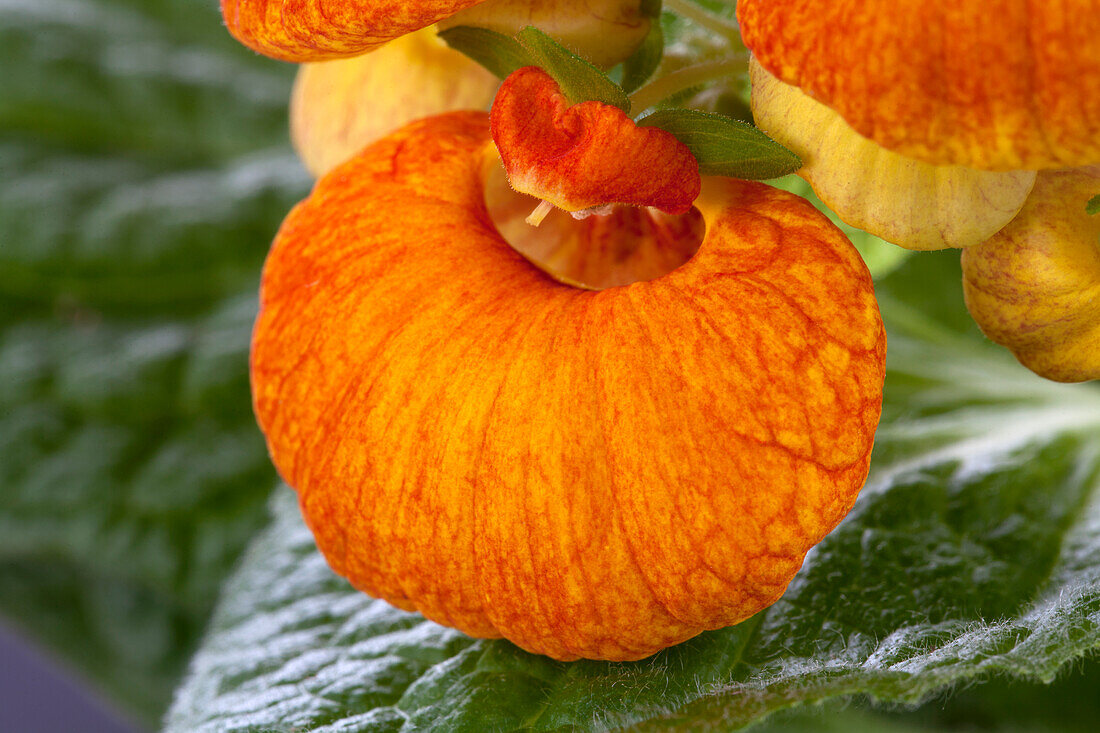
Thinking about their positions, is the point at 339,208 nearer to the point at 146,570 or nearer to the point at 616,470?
the point at 616,470

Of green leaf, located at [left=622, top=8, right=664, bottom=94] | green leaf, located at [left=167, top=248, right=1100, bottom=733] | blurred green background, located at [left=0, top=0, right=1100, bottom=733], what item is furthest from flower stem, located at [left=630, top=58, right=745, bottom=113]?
blurred green background, located at [left=0, top=0, right=1100, bottom=733]

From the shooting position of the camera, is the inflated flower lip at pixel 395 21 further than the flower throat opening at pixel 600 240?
No

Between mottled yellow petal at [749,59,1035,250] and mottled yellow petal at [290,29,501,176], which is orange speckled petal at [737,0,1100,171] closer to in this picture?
mottled yellow petal at [749,59,1035,250]

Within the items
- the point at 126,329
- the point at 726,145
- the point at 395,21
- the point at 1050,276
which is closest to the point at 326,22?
the point at 395,21

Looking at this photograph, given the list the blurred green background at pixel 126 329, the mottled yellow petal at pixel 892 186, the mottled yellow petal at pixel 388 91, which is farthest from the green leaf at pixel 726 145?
the blurred green background at pixel 126 329

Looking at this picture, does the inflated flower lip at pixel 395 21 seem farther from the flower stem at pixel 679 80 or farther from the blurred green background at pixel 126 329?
the blurred green background at pixel 126 329

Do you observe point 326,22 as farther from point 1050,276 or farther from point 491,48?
point 1050,276

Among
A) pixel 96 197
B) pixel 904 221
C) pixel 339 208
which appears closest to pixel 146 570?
pixel 96 197
